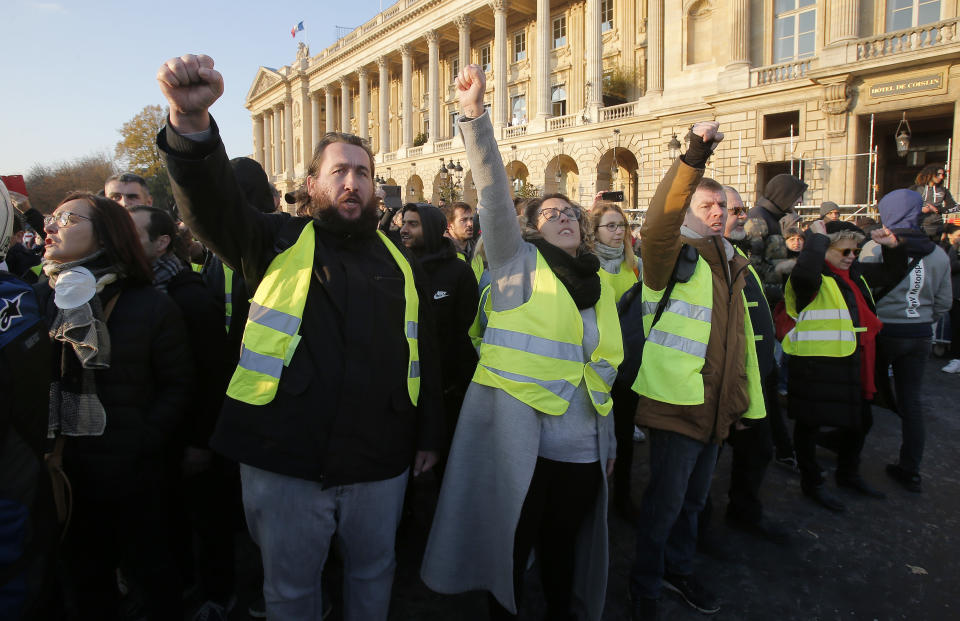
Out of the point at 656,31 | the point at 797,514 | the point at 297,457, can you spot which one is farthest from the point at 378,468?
the point at 656,31

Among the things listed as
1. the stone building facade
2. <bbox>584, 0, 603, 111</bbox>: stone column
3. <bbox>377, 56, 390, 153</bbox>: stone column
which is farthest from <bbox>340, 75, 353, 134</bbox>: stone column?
<bbox>584, 0, 603, 111</bbox>: stone column

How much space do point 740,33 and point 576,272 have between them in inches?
807

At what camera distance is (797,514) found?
382 centimetres

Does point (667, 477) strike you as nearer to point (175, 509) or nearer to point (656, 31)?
point (175, 509)

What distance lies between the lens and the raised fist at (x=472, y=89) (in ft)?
6.32

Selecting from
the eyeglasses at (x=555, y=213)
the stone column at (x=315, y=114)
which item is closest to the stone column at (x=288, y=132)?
the stone column at (x=315, y=114)

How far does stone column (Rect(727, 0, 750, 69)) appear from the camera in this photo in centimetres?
1822

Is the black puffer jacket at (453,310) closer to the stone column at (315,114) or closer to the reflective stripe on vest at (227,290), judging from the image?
the reflective stripe on vest at (227,290)

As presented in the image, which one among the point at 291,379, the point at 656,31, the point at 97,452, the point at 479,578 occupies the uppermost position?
the point at 656,31

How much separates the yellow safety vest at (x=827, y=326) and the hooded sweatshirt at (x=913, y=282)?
31.1 inches

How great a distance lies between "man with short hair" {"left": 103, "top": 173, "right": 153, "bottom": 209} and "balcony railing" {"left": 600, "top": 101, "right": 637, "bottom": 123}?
2208 cm

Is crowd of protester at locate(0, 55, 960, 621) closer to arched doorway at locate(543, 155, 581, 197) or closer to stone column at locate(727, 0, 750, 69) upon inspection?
stone column at locate(727, 0, 750, 69)

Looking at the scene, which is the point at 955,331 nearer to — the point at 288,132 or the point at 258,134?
the point at 288,132

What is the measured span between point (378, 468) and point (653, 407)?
4.81 feet
